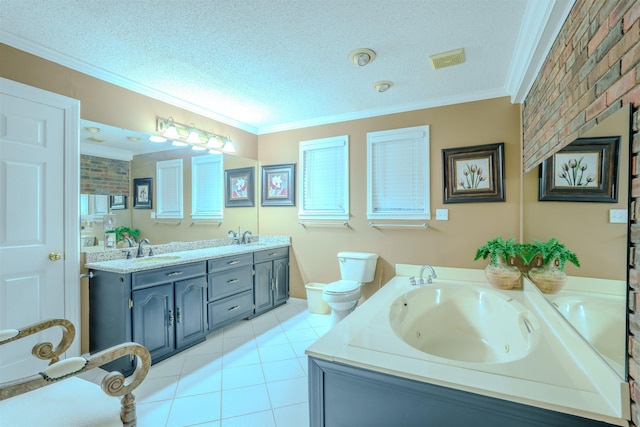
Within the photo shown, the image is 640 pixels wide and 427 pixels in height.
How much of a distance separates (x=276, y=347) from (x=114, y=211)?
6.19 ft

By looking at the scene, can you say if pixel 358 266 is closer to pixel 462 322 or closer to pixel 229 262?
pixel 462 322

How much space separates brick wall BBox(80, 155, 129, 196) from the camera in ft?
7.59

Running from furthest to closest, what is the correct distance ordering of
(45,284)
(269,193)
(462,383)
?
1. (269,193)
2. (45,284)
3. (462,383)

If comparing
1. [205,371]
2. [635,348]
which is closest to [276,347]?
[205,371]

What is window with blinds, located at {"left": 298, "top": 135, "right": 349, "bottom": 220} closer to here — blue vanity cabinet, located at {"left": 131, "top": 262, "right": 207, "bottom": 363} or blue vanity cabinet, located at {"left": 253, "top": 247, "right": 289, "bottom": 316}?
blue vanity cabinet, located at {"left": 253, "top": 247, "right": 289, "bottom": 316}

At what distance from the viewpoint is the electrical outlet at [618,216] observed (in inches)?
39.6

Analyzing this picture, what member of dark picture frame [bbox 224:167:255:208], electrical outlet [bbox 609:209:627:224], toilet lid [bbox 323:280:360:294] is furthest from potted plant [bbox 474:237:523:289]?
dark picture frame [bbox 224:167:255:208]

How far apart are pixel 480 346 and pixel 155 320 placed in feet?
8.38

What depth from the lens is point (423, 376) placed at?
118 cm

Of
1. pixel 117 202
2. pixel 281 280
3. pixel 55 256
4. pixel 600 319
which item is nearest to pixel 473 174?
pixel 600 319

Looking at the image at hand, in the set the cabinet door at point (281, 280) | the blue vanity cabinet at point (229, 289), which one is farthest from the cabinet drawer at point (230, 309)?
the cabinet door at point (281, 280)

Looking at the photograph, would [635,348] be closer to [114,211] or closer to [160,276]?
[160,276]

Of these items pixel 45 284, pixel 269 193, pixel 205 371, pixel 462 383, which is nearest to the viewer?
pixel 462 383

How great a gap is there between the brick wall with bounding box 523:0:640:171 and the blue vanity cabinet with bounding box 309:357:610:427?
1121 mm
